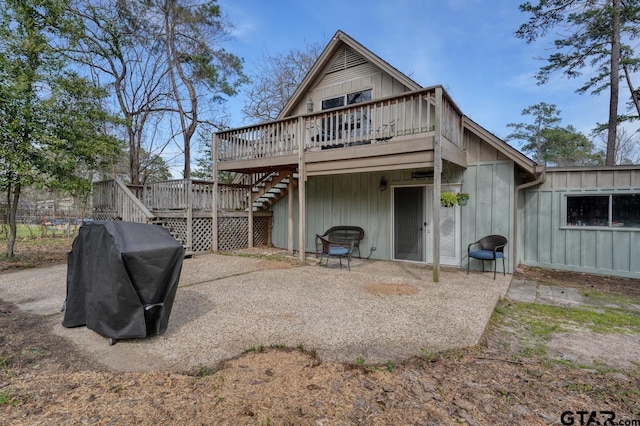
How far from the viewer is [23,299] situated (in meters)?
4.83

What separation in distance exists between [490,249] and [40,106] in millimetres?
11003

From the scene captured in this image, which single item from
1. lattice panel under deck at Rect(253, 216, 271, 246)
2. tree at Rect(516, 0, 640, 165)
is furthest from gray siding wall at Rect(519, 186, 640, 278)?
lattice panel under deck at Rect(253, 216, 271, 246)

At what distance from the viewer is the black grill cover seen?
9.83 feet

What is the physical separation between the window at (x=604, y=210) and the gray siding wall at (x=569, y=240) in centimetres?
15

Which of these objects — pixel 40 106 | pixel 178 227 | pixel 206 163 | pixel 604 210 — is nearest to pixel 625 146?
pixel 604 210

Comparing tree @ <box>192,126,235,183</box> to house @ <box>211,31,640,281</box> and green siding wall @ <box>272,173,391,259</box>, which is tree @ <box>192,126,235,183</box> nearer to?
house @ <box>211,31,640,281</box>

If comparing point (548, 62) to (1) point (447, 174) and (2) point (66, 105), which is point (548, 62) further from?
(2) point (66, 105)

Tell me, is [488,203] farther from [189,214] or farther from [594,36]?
[594,36]

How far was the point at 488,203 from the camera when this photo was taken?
7.14 meters

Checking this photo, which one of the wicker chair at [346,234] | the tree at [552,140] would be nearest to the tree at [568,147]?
the tree at [552,140]

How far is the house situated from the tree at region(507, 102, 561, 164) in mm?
20123

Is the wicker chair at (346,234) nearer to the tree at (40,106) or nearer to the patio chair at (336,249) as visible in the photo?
the patio chair at (336,249)

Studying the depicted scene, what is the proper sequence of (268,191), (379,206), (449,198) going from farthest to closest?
(268,191)
(379,206)
(449,198)

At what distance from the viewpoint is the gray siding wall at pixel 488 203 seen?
6.89m
